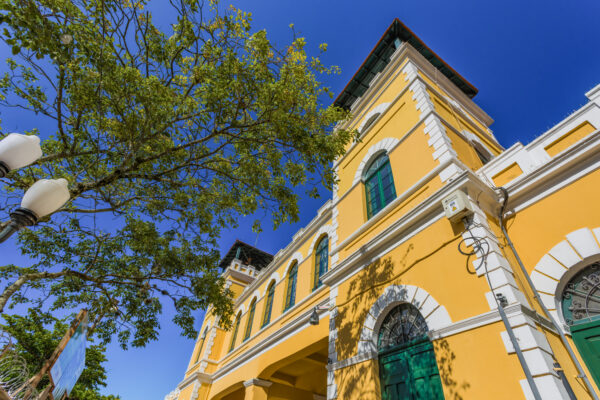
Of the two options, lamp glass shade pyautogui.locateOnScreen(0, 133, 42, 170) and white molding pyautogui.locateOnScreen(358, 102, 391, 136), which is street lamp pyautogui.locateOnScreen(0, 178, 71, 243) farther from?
white molding pyautogui.locateOnScreen(358, 102, 391, 136)

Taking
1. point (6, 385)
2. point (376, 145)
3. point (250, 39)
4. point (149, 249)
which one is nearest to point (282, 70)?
point (250, 39)

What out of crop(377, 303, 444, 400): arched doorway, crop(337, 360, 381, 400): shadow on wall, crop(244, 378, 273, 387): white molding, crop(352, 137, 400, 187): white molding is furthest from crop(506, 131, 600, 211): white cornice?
crop(244, 378, 273, 387): white molding

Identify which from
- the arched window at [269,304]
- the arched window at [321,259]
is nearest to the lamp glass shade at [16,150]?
the arched window at [321,259]

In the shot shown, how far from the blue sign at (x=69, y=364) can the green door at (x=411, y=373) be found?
5.64 m

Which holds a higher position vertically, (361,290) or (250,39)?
(250,39)

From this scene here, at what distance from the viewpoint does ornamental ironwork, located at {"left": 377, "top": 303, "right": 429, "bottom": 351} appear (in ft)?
15.7

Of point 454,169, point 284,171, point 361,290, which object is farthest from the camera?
point 284,171

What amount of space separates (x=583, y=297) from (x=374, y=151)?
5.62 m

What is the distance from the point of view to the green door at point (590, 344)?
3.44m

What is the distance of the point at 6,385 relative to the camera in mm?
3871

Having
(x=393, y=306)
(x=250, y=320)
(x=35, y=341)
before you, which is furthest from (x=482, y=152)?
(x=35, y=341)

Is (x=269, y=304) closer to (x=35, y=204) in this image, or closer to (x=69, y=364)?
(x=69, y=364)

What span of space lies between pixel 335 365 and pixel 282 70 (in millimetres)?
6471

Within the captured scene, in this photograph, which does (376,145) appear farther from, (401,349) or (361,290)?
(401,349)
